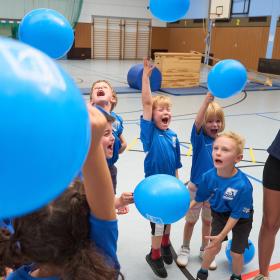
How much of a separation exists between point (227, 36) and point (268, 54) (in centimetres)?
268

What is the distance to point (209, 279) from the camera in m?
2.08

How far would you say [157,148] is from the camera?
207 cm

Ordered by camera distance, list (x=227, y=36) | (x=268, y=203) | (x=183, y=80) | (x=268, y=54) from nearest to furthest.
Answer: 1. (x=268, y=203)
2. (x=183, y=80)
3. (x=268, y=54)
4. (x=227, y=36)

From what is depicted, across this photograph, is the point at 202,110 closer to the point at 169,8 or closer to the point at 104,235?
the point at 169,8

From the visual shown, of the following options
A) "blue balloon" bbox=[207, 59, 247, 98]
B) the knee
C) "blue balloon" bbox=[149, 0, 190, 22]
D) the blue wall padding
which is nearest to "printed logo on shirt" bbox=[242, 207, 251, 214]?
the knee

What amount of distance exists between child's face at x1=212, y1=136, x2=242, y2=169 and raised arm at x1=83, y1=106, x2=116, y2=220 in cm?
97

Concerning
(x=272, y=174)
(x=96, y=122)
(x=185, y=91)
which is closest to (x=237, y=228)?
(x=272, y=174)

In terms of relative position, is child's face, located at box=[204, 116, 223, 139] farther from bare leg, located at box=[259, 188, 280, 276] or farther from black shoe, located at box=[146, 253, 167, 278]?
black shoe, located at box=[146, 253, 167, 278]

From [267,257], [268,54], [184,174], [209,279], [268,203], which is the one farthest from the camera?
[268,54]

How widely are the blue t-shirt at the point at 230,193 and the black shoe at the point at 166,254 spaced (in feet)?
1.85

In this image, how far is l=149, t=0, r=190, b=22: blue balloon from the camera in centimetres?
249

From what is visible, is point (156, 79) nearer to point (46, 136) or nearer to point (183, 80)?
point (183, 80)

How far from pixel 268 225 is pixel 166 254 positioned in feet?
2.31

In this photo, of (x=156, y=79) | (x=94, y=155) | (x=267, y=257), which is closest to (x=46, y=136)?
(x=94, y=155)
